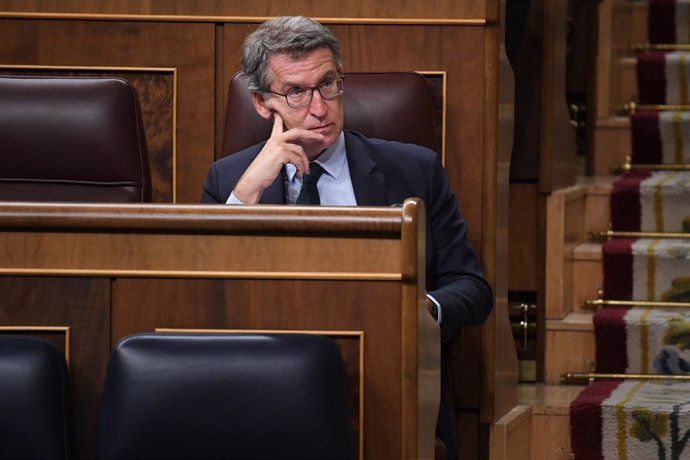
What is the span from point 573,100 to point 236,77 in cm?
132

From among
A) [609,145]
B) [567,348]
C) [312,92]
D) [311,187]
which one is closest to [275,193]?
[311,187]

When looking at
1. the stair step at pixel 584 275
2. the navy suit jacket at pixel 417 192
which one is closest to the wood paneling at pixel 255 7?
the navy suit jacket at pixel 417 192

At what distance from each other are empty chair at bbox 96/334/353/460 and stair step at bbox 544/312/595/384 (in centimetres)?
123

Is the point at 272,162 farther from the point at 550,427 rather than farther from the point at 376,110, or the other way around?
the point at 550,427

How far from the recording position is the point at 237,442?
54.5 inches

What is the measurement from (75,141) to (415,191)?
526 millimetres

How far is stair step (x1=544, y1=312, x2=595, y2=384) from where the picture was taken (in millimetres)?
2566

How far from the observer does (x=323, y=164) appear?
80.0 inches

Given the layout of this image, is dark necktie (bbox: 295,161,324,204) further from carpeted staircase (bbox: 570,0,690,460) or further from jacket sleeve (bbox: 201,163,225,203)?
carpeted staircase (bbox: 570,0,690,460)

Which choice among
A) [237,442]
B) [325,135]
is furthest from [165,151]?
[237,442]

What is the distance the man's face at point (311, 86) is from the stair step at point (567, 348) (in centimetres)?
80

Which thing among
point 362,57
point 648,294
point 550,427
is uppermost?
point 362,57

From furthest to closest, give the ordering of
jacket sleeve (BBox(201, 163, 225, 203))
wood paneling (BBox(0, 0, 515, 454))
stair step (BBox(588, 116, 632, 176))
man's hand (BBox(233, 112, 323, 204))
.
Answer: stair step (BBox(588, 116, 632, 176)) → wood paneling (BBox(0, 0, 515, 454)) → jacket sleeve (BBox(201, 163, 225, 203)) → man's hand (BBox(233, 112, 323, 204))

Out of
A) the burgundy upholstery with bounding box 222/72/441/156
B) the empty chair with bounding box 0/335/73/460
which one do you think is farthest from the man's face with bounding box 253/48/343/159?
the empty chair with bounding box 0/335/73/460
